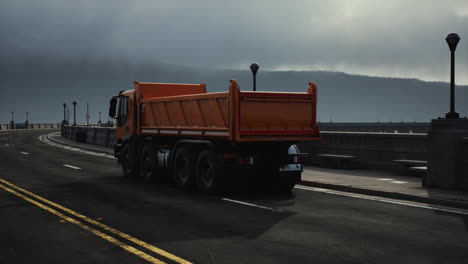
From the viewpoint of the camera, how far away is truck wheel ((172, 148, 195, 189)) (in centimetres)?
1484

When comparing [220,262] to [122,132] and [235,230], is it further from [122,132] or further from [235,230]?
[122,132]

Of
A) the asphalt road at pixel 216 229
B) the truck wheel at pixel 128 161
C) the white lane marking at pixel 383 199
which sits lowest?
the asphalt road at pixel 216 229

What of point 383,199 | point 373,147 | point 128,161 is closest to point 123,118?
point 128,161

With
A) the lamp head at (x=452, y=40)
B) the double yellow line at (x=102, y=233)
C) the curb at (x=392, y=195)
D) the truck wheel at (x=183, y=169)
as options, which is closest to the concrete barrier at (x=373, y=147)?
the lamp head at (x=452, y=40)

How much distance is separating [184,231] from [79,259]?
226cm

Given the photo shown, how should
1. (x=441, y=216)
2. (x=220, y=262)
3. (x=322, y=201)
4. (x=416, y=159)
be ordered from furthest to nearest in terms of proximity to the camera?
(x=416, y=159) < (x=322, y=201) < (x=441, y=216) < (x=220, y=262)

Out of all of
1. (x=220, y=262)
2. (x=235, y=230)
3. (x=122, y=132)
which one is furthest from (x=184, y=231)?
(x=122, y=132)

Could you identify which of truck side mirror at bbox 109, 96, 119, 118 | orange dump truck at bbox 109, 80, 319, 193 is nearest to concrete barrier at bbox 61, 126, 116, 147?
truck side mirror at bbox 109, 96, 119, 118

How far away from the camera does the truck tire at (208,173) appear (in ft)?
44.8

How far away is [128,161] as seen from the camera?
18828mm

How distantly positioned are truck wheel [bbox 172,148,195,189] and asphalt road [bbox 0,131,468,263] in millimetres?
483

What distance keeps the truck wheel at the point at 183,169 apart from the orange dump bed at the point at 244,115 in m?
0.55

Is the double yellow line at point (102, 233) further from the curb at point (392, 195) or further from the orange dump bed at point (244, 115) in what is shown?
the curb at point (392, 195)

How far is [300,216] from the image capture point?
1082 cm
